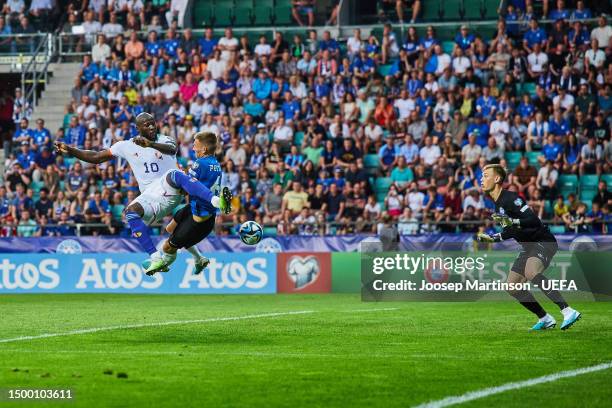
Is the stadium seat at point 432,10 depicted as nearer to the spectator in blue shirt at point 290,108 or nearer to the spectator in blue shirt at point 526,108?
the spectator in blue shirt at point 290,108

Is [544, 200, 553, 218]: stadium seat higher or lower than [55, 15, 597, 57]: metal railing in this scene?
lower

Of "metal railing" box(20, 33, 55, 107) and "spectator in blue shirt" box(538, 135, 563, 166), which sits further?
"metal railing" box(20, 33, 55, 107)

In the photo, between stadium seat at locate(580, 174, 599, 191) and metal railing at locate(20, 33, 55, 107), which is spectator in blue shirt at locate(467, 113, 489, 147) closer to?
stadium seat at locate(580, 174, 599, 191)

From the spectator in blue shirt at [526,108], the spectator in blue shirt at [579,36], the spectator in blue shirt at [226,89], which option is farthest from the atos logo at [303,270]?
the spectator in blue shirt at [579,36]

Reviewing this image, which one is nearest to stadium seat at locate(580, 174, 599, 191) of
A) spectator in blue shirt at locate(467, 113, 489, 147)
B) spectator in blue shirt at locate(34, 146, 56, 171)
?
spectator in blue shirt at locate(467, 113, 489, 147)

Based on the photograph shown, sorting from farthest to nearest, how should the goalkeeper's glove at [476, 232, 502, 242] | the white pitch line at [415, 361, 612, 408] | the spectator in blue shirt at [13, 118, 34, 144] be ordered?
the spectator in blue shirt at [13, 118, 34, 144] → the goalkeeper's glove at [476, 232, 502, 242] → the white pitch line at [415, 361, 612, 408]

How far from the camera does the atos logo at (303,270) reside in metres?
25.8

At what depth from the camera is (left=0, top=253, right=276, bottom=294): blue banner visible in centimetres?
2577

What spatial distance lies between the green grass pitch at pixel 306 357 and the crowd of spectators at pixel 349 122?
8.98m

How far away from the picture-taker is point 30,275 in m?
26.7

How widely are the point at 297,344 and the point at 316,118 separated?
1736 centimetres

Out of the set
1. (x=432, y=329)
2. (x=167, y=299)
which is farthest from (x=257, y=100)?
(x=432, y=329)

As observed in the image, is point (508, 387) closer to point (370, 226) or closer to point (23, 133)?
point (370, 226)

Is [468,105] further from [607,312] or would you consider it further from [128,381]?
[128,381]
